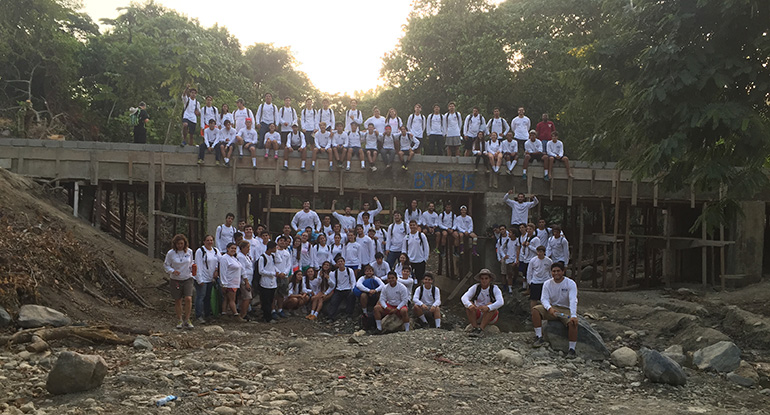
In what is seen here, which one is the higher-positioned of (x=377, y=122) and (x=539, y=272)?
(x=377, y=122)

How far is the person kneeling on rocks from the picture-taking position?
33.0 ft

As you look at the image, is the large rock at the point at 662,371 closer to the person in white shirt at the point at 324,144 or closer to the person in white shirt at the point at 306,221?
the person in white shirt at the point at 306,221

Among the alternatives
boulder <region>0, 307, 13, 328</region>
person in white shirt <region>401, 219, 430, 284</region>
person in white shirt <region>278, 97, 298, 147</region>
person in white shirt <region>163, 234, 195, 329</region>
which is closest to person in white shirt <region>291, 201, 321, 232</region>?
person in white shirt <region>401, 219, 430, 284</region>

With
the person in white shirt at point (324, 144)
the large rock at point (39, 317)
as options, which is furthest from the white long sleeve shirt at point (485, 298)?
the person in white shirt at point (324, 144)

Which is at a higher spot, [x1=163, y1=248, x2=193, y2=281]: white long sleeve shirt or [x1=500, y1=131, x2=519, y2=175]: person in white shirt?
[x1=500, y1=131, x2=519, y2=175]: person in white shirt

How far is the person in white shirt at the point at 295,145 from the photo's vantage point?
56.1ft

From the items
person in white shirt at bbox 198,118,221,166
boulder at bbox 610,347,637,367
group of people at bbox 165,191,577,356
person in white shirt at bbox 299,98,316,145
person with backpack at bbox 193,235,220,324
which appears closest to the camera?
boulder at bbox 610,347,637,367

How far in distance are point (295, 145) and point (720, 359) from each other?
1107cm

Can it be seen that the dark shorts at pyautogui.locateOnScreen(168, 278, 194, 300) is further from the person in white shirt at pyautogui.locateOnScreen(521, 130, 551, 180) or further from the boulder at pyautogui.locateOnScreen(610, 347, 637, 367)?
the person in white shirt at pyautogui.locateOnScreen(521, 130, 551, 180)

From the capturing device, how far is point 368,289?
13312 millimetres

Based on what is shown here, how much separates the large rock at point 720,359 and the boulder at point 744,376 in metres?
0.08

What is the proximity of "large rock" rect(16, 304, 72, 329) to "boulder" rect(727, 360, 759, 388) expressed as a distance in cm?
915

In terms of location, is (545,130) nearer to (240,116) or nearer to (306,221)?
(306,221)

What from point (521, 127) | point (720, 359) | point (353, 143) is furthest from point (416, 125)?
point (720, 359)
